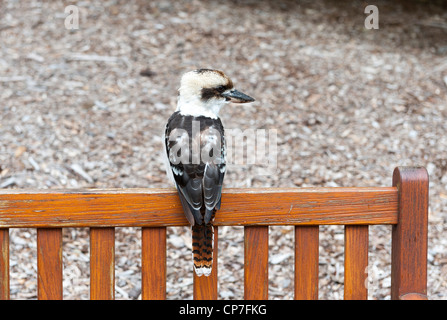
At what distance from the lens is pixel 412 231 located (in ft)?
7.18

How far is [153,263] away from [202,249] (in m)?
0.19

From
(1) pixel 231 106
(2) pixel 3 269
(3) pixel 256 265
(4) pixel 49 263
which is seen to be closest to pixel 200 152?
(3) pixel 256 265

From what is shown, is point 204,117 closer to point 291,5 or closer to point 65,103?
point 65,103

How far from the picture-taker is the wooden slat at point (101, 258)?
7.11 ft

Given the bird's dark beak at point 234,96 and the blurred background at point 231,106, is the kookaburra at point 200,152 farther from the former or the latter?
the blurred background at point 231,106

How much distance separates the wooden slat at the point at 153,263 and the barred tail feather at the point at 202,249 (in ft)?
0.40

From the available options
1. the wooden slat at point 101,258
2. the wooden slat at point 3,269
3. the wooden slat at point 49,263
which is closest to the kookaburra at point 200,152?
the wooden slat at point 101,258

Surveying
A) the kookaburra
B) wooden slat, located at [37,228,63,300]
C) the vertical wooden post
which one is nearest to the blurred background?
the kookaburra

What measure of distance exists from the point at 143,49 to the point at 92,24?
84 cm

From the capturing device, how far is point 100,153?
16.6 ft

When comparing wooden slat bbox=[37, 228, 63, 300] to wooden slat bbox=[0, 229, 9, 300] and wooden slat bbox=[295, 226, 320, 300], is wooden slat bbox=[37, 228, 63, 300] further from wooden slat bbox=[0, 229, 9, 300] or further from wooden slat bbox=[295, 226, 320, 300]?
wooden slat bbox=[295, 226, 320, 300]

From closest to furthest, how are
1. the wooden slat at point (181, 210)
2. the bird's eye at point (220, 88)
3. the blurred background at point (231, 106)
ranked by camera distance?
the wooden slat at point (181, 210)
the bird's eye at point (220, 88)
the blurred background at point (231, 106)

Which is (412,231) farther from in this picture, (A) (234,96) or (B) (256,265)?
(A) (234,96)

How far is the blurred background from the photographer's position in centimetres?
420
